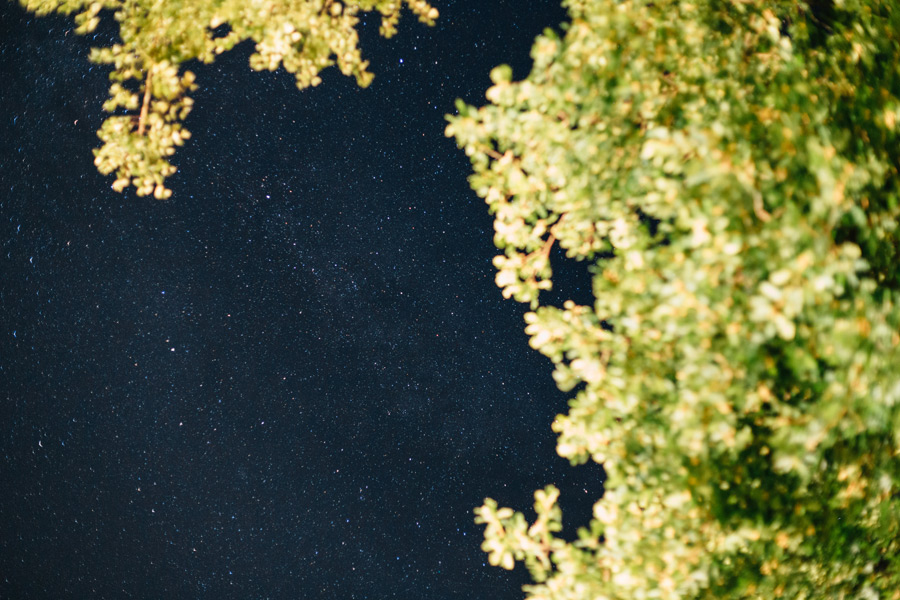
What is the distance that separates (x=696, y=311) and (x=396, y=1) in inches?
97.7

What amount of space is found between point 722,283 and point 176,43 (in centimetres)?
284

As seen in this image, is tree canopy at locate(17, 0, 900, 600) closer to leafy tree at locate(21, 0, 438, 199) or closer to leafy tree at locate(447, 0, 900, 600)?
leafy tree at locate(447, 0, 900, 600)

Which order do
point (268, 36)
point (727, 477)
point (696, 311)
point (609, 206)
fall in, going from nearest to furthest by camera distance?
point (696, 311) < point (727, 477) < point (609, 206) < point (268, 36)

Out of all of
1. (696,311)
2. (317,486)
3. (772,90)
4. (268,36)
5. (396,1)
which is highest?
(396,1)

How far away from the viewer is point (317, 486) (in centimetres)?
450

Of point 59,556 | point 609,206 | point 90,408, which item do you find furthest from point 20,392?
point 609,206

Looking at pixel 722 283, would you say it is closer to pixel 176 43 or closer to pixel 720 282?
pixel 720 282

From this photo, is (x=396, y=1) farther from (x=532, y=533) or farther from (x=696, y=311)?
(x=532, y=533)

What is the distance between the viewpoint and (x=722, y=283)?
160 cm

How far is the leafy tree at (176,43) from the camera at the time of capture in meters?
2.93

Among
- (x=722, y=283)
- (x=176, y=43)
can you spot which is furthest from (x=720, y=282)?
(x=176, y=43)

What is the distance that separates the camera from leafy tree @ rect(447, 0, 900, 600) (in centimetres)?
157

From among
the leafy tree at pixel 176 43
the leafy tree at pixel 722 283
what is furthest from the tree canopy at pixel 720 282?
the leafy tree at pixel 176 43

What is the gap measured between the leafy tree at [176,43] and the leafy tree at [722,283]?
131 centimetres
